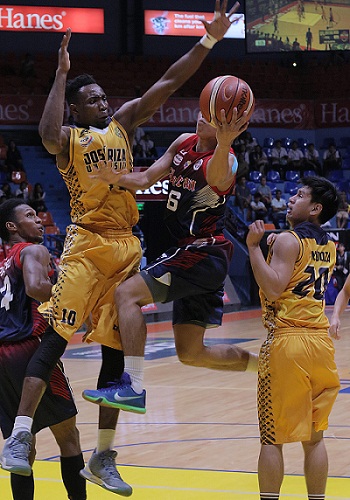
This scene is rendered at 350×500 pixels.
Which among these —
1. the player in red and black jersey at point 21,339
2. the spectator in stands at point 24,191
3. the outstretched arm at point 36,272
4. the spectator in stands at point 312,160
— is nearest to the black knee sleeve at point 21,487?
the player in red and black jersey at point 21,339

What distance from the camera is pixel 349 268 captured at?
1888cm

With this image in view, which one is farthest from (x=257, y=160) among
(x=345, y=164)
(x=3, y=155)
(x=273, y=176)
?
(x=3, y=155)

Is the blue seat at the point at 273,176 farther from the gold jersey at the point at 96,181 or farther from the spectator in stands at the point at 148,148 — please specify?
the gold jersey at the point at 96,181

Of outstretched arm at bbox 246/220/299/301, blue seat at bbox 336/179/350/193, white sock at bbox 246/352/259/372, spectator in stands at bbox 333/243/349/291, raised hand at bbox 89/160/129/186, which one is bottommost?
spectator in stands at bbox 333/243/349/291

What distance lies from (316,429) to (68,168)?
212 cm

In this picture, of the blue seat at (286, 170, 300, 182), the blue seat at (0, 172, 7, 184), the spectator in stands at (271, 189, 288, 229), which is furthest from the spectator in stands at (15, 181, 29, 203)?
the blue seat at (286, 170, 300, 182)

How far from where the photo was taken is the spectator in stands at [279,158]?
24.1 metres

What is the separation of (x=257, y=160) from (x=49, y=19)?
6698 mm

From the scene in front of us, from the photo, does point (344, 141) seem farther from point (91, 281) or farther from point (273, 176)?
point (91, 281)

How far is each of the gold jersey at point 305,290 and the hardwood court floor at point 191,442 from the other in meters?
1.60

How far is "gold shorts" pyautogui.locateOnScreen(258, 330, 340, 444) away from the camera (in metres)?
5.22

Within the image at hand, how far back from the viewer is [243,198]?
21359 millimetres

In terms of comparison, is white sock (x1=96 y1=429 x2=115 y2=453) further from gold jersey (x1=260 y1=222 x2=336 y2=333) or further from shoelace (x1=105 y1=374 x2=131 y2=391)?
gold jersey (x1=260 y1=222 x2=336 y2=333)

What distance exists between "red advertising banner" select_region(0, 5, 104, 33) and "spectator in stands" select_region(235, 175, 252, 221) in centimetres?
670
